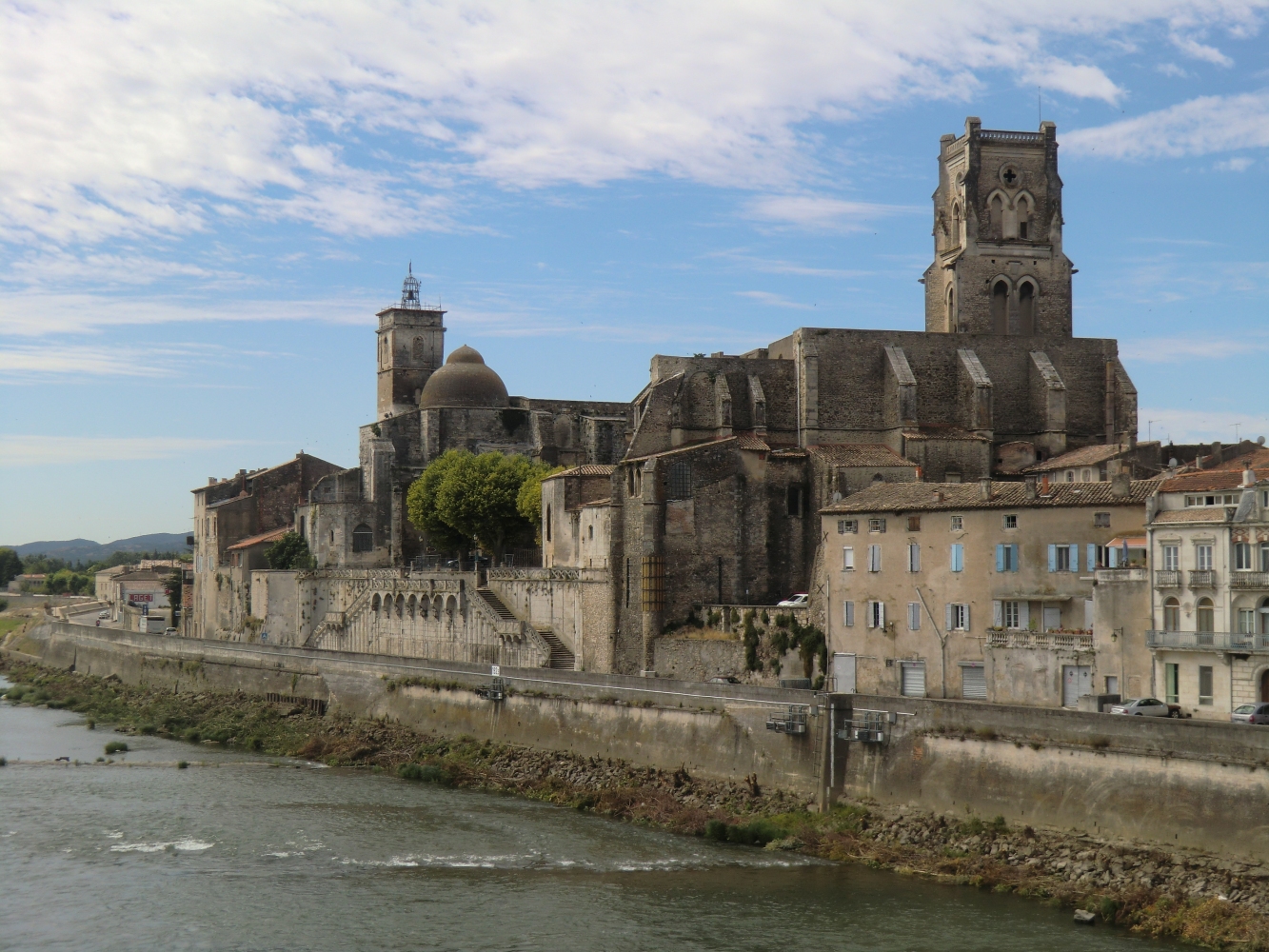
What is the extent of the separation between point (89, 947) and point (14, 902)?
4.08 meters

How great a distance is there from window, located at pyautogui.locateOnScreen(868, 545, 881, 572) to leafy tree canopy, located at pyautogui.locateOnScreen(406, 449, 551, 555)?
2516 centimetres

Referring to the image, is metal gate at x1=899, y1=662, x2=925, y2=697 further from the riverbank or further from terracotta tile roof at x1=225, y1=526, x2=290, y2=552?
terracotta tile roof at x1=225, y1=526, x2=290, y2=552

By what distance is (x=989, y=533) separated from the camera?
143ft

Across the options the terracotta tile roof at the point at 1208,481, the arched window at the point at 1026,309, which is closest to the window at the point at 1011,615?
the terracotta tile roof at the point at 1208,481

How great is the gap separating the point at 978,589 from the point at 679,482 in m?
14.1

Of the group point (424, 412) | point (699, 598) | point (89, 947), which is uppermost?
point (424, 412)

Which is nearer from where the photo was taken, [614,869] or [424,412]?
[614,869]

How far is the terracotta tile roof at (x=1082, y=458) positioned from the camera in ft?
178

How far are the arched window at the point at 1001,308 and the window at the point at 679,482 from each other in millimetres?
18351

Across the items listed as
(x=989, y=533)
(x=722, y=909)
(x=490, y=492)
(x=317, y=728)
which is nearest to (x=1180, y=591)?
(x=989, y=533)

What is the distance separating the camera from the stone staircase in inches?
2320

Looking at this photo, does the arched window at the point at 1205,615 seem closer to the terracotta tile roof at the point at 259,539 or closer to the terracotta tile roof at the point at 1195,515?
the terracotta tile roof at the point at 1195,515

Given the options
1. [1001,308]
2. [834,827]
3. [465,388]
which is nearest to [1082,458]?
[1001,308]

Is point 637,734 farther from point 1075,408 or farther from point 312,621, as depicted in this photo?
point 312,621
